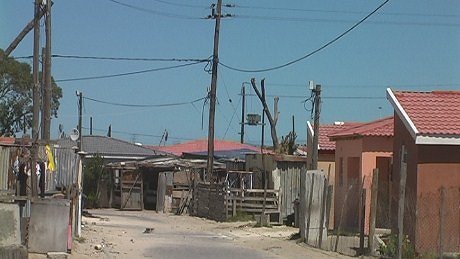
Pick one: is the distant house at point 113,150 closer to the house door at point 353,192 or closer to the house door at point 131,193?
the house door at point 131,193

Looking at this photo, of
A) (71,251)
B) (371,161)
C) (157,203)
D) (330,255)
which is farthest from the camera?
(157,203)

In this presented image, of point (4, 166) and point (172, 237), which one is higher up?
point (4, 166)

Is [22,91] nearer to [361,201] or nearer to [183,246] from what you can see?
[183,246]

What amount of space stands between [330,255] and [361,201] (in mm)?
1459

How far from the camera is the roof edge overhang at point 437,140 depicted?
61.5 feet

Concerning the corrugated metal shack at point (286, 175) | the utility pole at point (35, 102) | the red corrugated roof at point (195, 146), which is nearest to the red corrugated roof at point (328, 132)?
the corrugated metal shack at point (286, 175)

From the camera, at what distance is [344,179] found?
28734mm

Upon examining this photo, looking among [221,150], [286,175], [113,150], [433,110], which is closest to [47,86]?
[433,110]

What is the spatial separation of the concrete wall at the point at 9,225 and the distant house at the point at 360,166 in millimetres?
8845

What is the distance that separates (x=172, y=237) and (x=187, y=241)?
5.33 feet

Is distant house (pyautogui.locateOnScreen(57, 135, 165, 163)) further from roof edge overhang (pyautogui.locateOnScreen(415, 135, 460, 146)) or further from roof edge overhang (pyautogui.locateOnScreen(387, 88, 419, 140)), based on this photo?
roof edge overhang (pyautogui.locateOnScreen(415, 135, 460, 146))

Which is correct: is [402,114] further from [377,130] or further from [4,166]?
[4,166]

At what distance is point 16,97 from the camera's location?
6016 cm

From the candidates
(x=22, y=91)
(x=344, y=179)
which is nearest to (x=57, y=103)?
(x=22, y=91)
